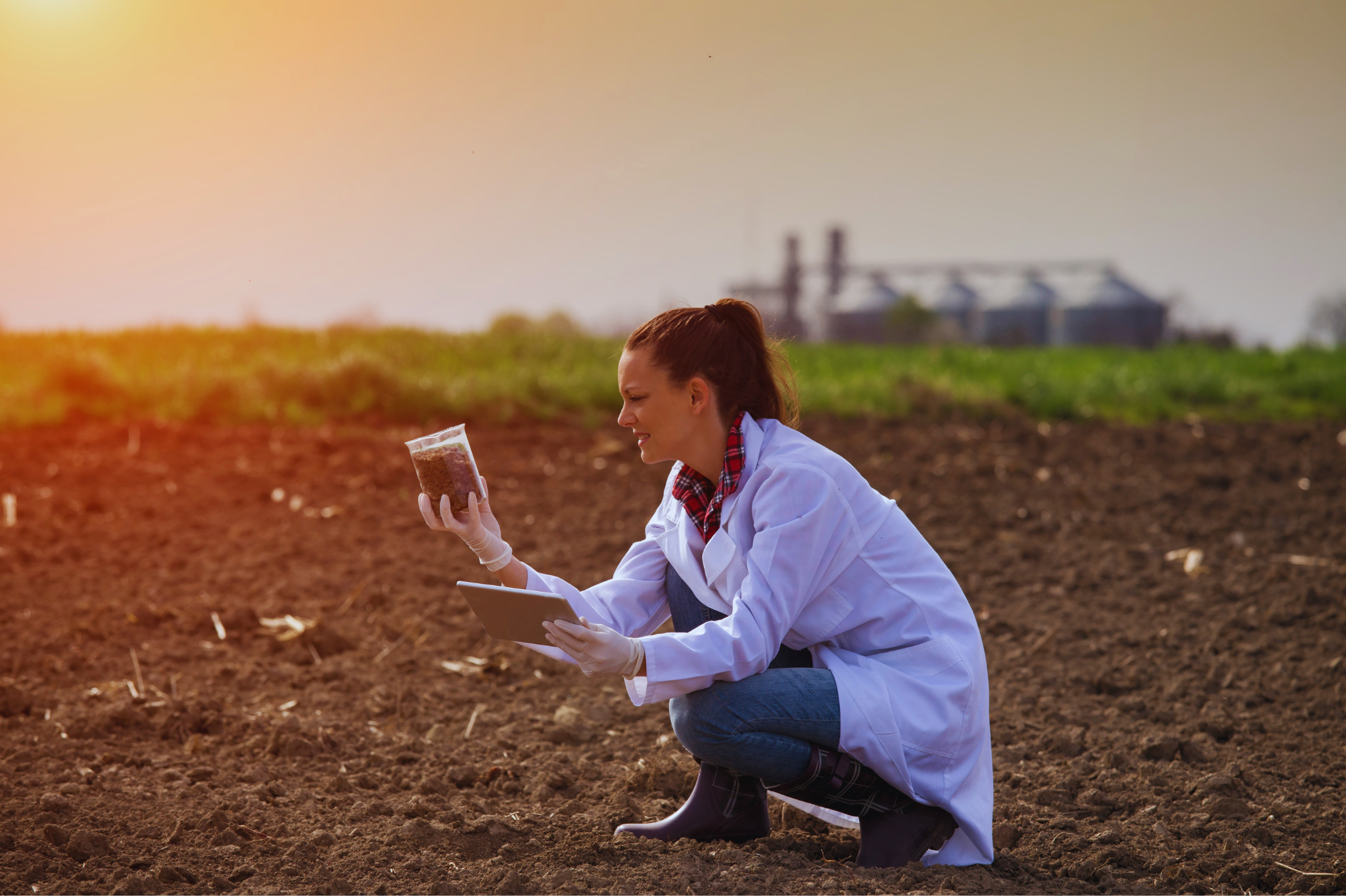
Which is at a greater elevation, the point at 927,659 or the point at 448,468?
the point at 448,468

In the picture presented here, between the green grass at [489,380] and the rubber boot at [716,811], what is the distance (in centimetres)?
647

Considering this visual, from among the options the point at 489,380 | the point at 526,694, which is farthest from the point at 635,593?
the point at 489,380

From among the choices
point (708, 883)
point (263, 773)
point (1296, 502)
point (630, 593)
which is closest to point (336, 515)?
point (263, 773)

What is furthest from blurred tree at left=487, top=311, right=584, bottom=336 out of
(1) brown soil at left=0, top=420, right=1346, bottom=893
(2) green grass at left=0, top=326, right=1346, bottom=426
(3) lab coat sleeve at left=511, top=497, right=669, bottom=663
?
(3) lab coat sleeve at left=511, top=497, right=669, bottom=663

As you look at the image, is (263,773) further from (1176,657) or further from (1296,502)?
(1296,502)

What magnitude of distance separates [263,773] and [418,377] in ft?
24.6

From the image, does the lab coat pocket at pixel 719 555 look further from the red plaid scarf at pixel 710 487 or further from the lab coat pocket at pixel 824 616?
the lab coat pocket at pixel 824 616

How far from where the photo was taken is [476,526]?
2.51 meters

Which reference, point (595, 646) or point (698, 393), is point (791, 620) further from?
point (698, 393)

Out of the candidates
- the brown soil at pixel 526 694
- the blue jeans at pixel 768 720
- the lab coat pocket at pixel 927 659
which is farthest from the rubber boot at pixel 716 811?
the lab coat pocket at pixel 927 659

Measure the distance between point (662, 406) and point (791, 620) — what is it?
0.54 meters

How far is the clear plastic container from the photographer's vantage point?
249 cm

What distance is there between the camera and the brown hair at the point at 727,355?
248cm

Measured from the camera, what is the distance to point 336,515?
6.46 meters
